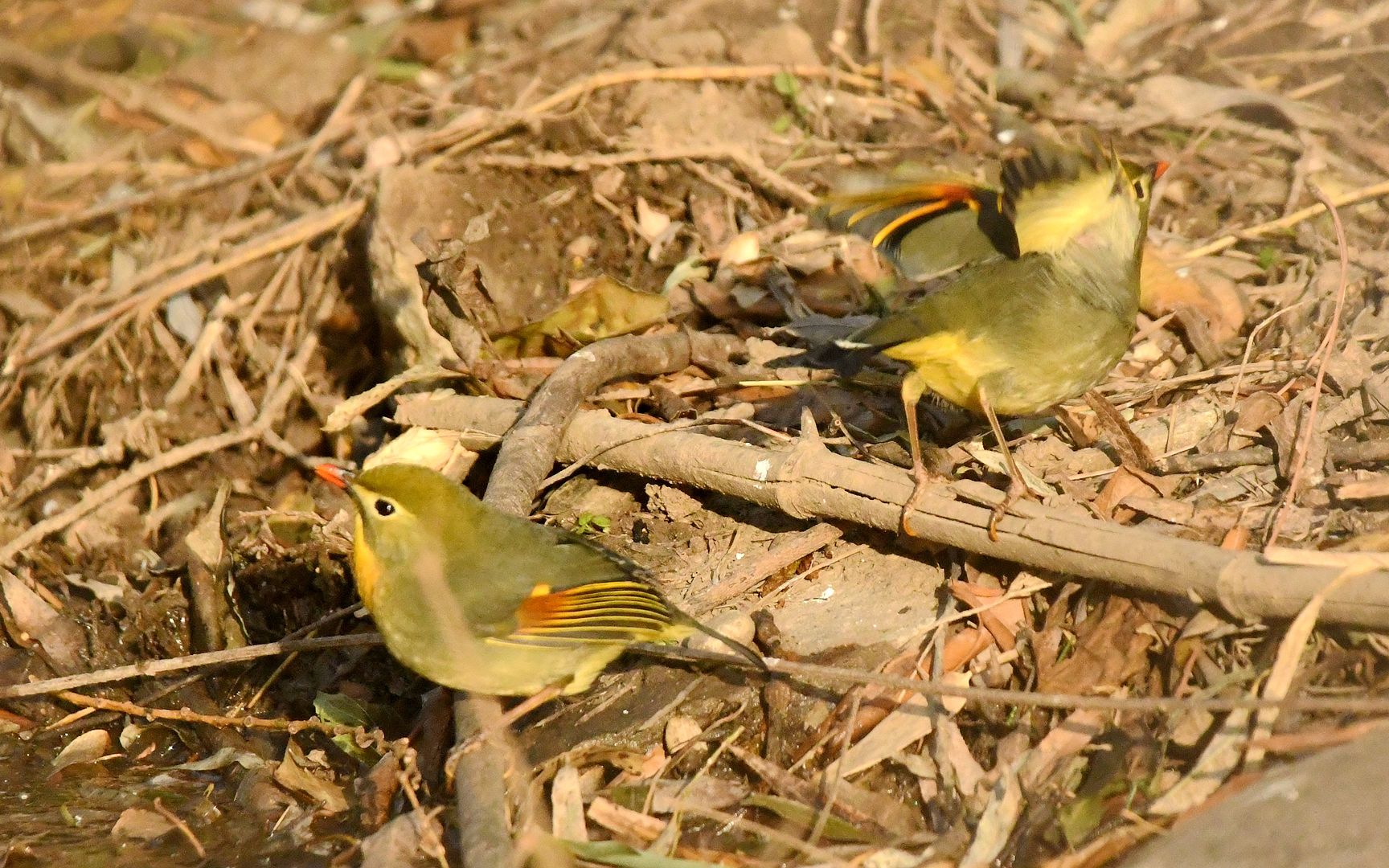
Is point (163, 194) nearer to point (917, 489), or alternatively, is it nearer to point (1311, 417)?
point (917, 489)

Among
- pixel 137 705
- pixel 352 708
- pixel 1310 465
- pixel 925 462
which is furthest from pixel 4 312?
pixel 1310 465

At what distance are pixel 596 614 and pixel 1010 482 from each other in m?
1.54

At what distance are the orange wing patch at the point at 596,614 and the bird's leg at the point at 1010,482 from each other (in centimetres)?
105

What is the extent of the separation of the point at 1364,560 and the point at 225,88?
24.8ft

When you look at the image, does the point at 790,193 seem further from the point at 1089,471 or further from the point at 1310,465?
the point at 1310,465

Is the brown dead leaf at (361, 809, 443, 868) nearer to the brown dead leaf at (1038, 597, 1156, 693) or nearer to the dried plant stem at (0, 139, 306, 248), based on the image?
the brown dead leaf at (1038, 597, 1156, 693)

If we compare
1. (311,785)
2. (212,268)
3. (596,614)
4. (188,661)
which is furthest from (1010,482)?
(212,268)

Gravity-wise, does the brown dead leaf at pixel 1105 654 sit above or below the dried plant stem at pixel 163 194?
below

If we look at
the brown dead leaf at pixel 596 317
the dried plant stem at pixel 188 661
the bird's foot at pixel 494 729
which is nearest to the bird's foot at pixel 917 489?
the bird's foot at pixel 494 729

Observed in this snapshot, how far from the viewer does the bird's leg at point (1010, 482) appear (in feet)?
14.2

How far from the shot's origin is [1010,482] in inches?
190

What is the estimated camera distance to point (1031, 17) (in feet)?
27.0

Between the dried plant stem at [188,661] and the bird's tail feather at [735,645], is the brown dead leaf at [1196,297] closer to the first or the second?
the bird's tail feather at [735,645]

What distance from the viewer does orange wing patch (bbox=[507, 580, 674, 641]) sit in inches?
171
